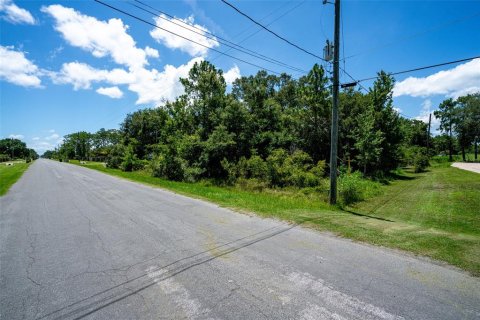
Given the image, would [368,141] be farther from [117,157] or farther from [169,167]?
[117,157]

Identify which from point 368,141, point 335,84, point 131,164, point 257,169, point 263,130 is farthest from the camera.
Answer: point 131,164

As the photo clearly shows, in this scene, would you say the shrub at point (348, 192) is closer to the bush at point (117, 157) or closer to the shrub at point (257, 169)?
the shrub at point (257, 169)

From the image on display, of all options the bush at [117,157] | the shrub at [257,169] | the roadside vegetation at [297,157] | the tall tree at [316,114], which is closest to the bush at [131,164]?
the bush at [117,157]

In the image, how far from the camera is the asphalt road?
10.2ft

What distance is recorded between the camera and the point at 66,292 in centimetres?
357

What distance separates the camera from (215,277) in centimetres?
394

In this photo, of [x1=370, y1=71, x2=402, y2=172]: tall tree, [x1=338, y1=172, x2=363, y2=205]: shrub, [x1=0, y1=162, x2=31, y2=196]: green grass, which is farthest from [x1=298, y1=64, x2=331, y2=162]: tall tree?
[x1=0, y1=162, x2=31, y2=196]: green grass

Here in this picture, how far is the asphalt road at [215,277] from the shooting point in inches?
122

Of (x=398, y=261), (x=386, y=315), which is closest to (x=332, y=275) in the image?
(x=386, y=315)

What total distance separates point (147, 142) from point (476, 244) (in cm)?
4763

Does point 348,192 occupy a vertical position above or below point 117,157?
below

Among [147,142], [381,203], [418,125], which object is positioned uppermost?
[418,125]

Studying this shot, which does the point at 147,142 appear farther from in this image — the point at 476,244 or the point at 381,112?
the point at 476,244

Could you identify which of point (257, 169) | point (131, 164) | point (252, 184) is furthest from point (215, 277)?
point (131, 164)
